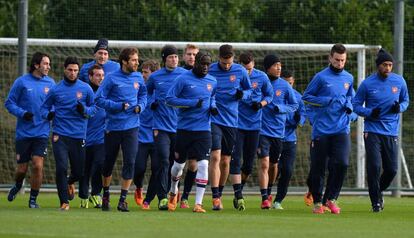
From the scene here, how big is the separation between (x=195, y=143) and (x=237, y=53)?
948 cm

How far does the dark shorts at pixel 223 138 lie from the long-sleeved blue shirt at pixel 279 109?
117 cm

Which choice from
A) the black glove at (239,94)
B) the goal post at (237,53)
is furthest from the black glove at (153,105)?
the goal post at (237,53)

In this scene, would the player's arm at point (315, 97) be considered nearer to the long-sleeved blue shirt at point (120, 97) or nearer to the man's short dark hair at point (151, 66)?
the long-sleeved blue shirt at point (120, 97)

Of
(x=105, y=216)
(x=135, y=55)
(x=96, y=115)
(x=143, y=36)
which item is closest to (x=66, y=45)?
(x=143, y=36)

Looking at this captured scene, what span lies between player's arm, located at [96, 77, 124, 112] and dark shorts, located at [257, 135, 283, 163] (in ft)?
9.48

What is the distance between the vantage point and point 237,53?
90.6 ft

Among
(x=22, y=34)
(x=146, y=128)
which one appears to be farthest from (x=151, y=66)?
(x=22, y=34)

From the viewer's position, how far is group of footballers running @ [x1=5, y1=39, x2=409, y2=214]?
60.0ft

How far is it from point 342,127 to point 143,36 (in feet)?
41.0

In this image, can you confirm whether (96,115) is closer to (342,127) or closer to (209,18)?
(342,127)

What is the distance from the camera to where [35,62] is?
19766 mm

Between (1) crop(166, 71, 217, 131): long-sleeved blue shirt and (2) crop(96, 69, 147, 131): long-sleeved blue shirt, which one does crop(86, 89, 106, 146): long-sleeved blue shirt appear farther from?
(1) crop(166, 71, 217, 131): long-sleeved blue shirt

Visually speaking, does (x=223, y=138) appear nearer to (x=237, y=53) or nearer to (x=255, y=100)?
(x=255, y=100)

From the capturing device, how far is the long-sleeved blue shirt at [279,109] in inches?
798
